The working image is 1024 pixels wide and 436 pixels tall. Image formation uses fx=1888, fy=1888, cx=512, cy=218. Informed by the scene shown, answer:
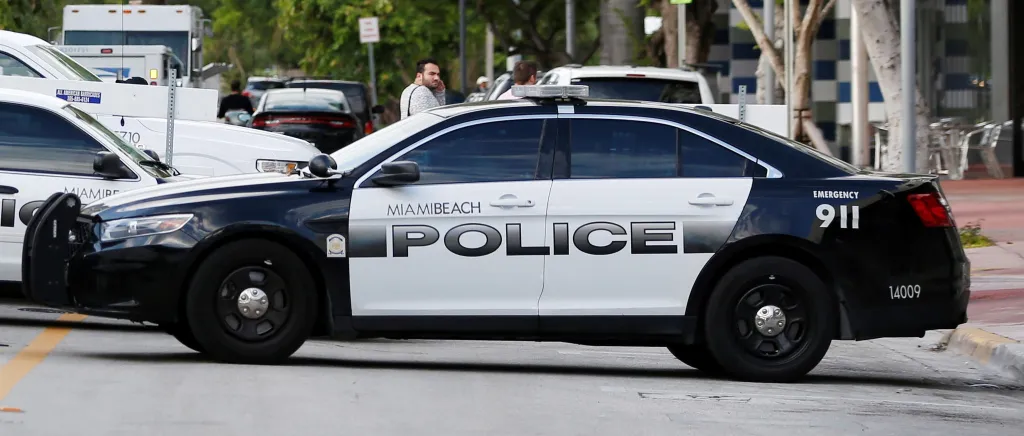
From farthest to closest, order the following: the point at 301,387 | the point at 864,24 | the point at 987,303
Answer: the point at 864,24
the point at 987,303
the point at 301,387

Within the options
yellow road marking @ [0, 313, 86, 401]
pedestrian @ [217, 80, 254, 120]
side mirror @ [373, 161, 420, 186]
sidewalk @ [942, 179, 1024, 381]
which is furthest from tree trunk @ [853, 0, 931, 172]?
pedestrian @ [217, 80, 254, 120]

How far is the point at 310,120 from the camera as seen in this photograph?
2725cm

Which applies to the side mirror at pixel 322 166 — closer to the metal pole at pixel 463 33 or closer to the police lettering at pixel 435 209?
the police lettering at pixel 435 209

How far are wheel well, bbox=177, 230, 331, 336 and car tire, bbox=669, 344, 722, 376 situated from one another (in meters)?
1.94

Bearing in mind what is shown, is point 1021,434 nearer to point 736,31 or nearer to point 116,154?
point 116,154

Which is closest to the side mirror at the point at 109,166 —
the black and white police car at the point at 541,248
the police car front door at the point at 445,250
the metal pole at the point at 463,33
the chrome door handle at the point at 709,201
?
the black and white police car at the point at 541,248

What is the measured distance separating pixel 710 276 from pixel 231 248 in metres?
2.48

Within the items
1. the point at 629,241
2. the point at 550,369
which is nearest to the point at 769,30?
the point at 550,369

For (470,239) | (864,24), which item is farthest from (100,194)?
(864,24)

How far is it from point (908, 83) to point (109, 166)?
24.0 feet

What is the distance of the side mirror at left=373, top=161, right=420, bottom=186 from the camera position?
31.8ft

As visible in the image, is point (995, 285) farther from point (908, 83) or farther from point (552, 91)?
point (552, 91)

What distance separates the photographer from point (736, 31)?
125ft

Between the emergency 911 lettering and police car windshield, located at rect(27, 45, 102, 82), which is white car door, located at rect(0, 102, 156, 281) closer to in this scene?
the emergency 911 lettering
